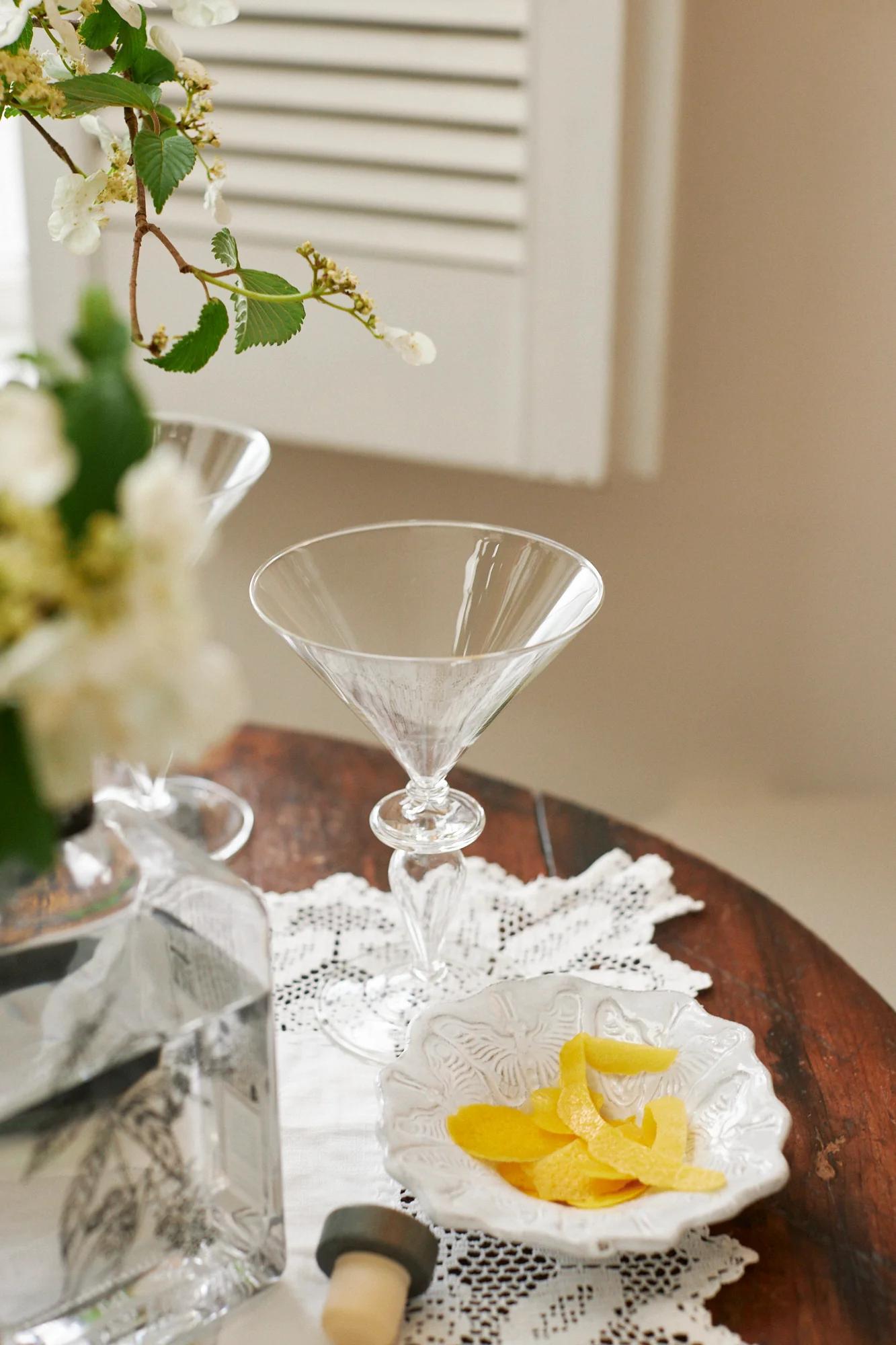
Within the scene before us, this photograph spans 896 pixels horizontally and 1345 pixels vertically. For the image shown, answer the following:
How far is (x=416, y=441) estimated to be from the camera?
1.39 meters

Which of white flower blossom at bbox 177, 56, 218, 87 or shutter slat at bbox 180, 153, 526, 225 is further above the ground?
white flower blossom at bbox 177, 56, 218, 87

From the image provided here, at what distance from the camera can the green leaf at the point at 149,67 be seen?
614mm

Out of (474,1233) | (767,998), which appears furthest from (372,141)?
(474,1233)

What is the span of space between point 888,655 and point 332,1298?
1127mm

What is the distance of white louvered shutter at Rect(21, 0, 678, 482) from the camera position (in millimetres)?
1253

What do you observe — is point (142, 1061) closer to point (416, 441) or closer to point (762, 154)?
point (416, 441)

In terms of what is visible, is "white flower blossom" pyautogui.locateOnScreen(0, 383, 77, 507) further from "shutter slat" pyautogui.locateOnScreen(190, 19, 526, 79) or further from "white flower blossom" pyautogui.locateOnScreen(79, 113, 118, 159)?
"shutter slat" pyautogui.locateOnScreen(190, 19, 526, 79)

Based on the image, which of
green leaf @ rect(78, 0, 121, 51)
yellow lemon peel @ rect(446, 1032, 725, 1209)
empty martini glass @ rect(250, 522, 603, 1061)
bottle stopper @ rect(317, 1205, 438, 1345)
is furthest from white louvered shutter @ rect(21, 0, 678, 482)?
bottle stopper @ rect(317, 1205, 438, 1345)

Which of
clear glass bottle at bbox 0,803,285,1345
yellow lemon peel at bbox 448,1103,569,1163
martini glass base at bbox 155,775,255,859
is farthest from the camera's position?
martini glass base at bbox 155,775,255,859

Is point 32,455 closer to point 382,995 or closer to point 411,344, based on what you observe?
point 411,344

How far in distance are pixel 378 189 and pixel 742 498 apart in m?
0.47

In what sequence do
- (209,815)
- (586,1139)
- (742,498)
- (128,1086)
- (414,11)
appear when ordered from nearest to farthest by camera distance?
(128,1086)
(586,1139)
(209,815)
(414,11)
(742,498)

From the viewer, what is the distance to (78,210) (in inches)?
25.2

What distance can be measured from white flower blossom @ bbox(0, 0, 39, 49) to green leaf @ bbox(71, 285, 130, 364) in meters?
0.24
